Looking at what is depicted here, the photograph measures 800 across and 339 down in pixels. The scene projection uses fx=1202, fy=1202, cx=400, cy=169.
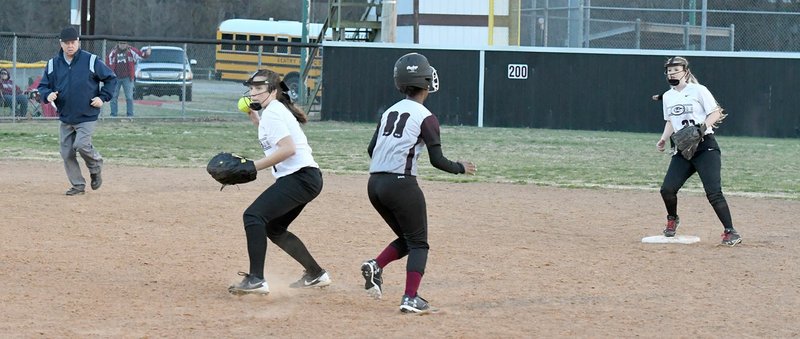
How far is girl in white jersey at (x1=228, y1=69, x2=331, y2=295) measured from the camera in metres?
7.75

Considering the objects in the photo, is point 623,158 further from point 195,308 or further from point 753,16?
point 195,308

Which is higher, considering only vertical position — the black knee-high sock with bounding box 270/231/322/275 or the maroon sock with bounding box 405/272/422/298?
the black knee-high sock with bounding box 270/231/322/275

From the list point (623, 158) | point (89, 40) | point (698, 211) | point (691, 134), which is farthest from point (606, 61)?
point (691, 134)

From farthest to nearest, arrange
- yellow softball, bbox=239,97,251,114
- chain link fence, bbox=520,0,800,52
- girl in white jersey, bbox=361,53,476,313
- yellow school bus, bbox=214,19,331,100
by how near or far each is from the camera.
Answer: yellow school bus, bbox=214,19,331,100 < chain link fence, bbox=520,0,800,52 < yellow softball, bbox=239,97,251,114 < girl in white jersey, bbox=361,53,476,313

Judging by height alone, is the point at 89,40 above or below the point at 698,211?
above

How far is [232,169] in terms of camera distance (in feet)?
25.4

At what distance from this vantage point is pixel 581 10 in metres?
28.6

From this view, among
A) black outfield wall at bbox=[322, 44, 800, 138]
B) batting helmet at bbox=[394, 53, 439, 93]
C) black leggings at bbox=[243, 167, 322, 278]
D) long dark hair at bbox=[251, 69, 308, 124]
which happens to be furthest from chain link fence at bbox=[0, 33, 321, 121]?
batting helmet at bbox=[394, 53, 439, 93]

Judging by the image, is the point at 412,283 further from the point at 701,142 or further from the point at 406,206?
the point at 701,142

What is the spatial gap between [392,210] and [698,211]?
6763 mm

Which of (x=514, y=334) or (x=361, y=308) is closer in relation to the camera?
(x=514, y=334)

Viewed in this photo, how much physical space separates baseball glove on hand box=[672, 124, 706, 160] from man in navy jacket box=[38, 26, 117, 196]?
6324 mm

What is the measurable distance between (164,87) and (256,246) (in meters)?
22.8

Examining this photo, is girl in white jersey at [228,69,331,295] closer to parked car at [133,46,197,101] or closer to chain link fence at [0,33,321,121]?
chain link fence at [0,33,321,121]
